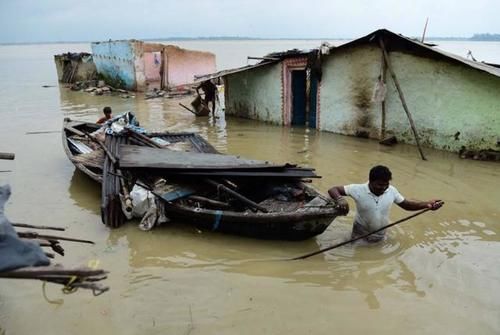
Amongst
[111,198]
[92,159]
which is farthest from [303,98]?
[111,198]

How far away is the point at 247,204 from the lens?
595 centimetres

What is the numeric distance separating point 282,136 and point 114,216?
690 cm

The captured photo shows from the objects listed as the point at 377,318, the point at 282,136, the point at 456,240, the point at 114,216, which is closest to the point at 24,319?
the point at 114,216

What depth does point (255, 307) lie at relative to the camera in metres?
4.60

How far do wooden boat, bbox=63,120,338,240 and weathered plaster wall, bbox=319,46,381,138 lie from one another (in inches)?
239

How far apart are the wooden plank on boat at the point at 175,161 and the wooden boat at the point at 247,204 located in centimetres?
11

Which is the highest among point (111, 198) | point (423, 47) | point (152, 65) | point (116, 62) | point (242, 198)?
point (423, 47)

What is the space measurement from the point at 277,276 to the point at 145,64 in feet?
62.7

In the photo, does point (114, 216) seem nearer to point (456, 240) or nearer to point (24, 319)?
point (24, 319)

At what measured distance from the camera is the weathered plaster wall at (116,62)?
871 inches

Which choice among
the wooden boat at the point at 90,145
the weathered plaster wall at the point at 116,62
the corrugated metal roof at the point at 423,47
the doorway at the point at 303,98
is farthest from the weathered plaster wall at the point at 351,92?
the weathered plaster wall at the point at 116,62

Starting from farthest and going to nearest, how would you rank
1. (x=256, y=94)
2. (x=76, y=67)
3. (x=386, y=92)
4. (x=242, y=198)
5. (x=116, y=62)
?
(x=76, y=67) < (x=116, y=62) < (x=256, y=94) < (x=386, y=92) < (x=242, y=198)

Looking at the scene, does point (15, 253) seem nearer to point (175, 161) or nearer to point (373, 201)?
point (373, 201)

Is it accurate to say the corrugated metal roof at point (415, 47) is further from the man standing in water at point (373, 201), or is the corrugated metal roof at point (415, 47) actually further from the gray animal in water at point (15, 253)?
the gray animal in water at point (15, 253)
